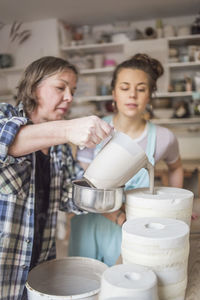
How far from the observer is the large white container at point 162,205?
0.92 metres

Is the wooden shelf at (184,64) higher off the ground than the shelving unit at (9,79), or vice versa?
the wooden shelf at (184,64)

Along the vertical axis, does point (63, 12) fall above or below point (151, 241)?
above

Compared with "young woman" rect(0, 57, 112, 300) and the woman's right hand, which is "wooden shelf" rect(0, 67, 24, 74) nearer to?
"young woman" rect(0, 57, 112, 300)

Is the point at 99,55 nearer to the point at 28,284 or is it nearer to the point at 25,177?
the point at 25,177

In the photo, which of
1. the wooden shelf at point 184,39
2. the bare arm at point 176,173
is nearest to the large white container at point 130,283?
the bare arm at point 176,173

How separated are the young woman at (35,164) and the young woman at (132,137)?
25cm

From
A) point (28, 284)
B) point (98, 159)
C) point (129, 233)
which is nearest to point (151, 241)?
point (129, 233)

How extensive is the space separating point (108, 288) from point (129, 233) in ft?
0.47

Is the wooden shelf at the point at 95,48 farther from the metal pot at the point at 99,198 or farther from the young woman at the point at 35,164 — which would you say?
the metal pot at the point at 99,198

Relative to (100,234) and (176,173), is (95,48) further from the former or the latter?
(100,234)

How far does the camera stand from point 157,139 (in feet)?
5.52

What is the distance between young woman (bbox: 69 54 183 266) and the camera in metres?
1.54

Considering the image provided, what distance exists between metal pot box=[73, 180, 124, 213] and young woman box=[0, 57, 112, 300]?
0.48 ft

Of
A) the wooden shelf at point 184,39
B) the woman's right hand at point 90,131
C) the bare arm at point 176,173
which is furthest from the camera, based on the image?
the wooden shelf at point 184,39
